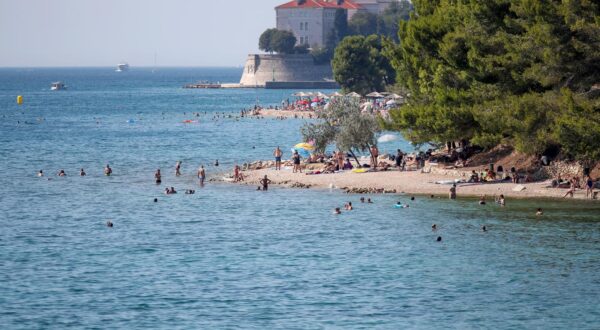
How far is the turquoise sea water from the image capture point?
37.6 metres

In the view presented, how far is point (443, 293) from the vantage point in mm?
40156

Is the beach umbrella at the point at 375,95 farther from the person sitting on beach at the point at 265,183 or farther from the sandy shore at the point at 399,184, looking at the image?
the person sitting on beach at the point at 265,183

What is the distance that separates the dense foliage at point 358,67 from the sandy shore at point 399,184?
8741cm

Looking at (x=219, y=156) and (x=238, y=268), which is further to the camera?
(x=219, y=156)

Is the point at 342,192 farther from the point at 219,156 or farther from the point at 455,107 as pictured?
the point at 219,156

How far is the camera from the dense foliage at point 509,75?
184 ft

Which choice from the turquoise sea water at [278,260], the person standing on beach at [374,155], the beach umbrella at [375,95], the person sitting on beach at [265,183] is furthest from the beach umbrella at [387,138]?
the beach umbrella at [375,95]

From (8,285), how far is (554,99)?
94.4ft

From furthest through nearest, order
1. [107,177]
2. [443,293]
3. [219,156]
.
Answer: [219,156], [107,177], [443,293]

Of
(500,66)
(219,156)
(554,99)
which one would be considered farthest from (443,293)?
(219,156)

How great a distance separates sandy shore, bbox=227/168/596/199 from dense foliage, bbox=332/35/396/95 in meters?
87.4

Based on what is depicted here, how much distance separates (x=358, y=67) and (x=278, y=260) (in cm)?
11374

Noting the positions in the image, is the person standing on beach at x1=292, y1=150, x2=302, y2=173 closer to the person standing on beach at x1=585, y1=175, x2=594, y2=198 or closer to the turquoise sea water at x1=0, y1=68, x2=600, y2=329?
the turquoise sea water at x1=0, y1=68, x2=600, y2=329

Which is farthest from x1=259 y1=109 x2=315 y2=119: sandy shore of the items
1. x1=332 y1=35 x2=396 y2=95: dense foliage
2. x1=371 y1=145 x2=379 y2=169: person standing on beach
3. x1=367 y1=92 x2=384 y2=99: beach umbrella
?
x1=371 y1=145 x2=379 y2=169: person standing on beach
